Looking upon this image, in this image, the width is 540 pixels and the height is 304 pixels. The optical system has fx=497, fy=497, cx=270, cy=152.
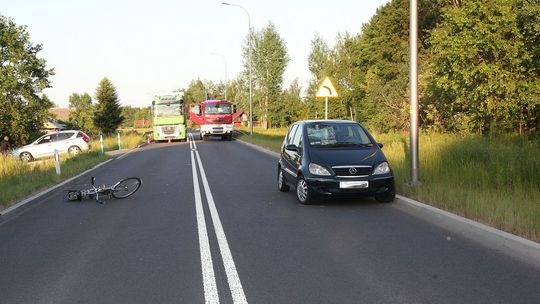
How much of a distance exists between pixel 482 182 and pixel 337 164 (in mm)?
3194

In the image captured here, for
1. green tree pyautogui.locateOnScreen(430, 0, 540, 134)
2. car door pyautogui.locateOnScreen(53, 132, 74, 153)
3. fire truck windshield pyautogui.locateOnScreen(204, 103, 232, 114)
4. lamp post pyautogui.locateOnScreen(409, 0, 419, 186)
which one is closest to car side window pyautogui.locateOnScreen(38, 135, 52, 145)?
car door pyautogui.locateOnScreen(53, 132, 74, 153)

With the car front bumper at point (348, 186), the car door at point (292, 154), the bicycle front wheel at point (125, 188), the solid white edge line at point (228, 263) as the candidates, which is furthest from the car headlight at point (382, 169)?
the bicycle front wheel at point (125, 188)

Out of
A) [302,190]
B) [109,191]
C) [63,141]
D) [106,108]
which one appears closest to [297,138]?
[302,190]

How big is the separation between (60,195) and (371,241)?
8295mm

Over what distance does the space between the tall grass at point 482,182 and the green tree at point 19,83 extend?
32916 mm

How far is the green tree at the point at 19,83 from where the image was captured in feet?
123

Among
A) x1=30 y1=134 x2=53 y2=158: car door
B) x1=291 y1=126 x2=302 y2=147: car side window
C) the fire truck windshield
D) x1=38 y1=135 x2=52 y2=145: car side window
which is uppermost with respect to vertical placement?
the fire truck windshield

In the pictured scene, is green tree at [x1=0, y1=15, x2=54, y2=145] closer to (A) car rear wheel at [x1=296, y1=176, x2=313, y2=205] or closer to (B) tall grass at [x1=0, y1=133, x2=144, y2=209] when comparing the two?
(B) tall grass at [x1=0, y1=133, x2=144, y2=209]

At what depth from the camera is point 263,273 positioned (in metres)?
5.07

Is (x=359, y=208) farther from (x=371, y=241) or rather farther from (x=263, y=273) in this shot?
(x=263, y=273)

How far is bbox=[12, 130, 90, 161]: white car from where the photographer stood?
29.6 meters

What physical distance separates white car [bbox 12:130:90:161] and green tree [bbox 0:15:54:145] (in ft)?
31.0

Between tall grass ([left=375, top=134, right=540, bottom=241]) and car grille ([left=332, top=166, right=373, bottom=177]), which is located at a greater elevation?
car grille ([left=332, top=166, right=373, bottom=177])

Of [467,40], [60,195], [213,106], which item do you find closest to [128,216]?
[60,195]
